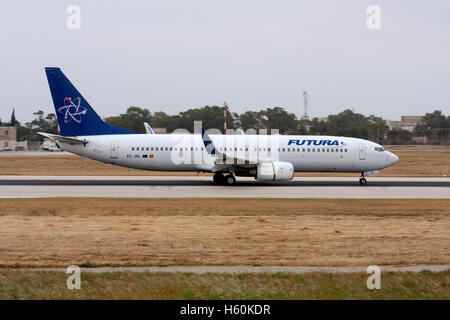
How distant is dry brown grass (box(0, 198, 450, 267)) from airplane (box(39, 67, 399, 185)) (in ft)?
25.3

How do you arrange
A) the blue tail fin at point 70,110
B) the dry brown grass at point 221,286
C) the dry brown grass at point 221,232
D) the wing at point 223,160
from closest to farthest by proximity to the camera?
the dry brown grass at point 221,286
the dry brown grass at point 221,232
the wing at point 223,160
the blue tail fin at point 70,110

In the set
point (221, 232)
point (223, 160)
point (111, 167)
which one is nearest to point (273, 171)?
point (223, 160)

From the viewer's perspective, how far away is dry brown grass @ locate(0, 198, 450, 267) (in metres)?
11.7

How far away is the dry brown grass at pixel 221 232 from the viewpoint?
38.4 ft

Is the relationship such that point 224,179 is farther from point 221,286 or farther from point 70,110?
point 221,286

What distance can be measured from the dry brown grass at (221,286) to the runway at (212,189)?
15.1 metres

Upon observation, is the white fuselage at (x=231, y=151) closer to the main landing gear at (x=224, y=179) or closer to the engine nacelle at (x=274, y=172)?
the main landing gear at (x=224, y=179)

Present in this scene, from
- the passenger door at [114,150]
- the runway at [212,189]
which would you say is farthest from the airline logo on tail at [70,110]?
the runway at [212,189]

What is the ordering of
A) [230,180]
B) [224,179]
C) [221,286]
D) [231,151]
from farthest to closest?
1. [231,151]
2. [224,179]
3. [230,180]
4. [221,286]

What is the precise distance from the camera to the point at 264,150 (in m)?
31.9

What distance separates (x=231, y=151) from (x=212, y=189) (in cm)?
431

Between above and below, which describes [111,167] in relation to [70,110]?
below

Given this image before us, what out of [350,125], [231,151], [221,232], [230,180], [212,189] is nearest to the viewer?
[221,232]

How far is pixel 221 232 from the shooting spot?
15.2m
